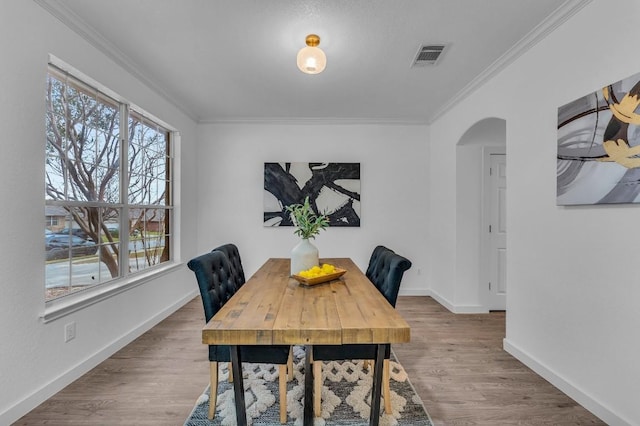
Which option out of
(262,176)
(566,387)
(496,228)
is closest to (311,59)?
(262,176)

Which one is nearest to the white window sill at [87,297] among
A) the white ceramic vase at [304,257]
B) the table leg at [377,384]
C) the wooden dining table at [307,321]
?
the wooden dining table at [307,321]

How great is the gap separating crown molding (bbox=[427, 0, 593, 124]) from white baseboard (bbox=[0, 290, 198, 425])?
410cm

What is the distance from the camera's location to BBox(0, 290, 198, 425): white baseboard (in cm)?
186

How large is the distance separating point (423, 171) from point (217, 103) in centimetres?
297

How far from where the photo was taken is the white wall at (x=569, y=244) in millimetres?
1792

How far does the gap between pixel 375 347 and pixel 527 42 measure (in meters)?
2.53

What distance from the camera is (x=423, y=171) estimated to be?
15.6 ft

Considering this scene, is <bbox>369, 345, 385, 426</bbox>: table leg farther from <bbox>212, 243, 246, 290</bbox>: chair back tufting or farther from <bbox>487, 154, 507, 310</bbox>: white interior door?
<bbox>487, 154, 507, 310</bbox>: white interior door

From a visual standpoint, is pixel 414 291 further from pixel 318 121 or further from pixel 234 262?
pixel 234 262

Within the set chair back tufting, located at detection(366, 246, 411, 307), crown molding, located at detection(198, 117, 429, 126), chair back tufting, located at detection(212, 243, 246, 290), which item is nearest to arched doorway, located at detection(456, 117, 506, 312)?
crown molding, located at detection(198, 117, 429, 126)

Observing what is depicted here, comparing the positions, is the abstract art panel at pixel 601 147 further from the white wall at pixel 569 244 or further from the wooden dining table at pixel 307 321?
the wooden dining table at pixel 307 321

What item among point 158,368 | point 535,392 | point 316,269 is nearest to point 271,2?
point 316,269

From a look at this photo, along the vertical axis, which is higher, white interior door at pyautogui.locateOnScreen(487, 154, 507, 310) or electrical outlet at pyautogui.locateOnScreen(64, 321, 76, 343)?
white interior door at pyautogui.locateOnScreen(487, 154, 507, 310)

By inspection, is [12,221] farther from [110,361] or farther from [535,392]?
[535,392]
